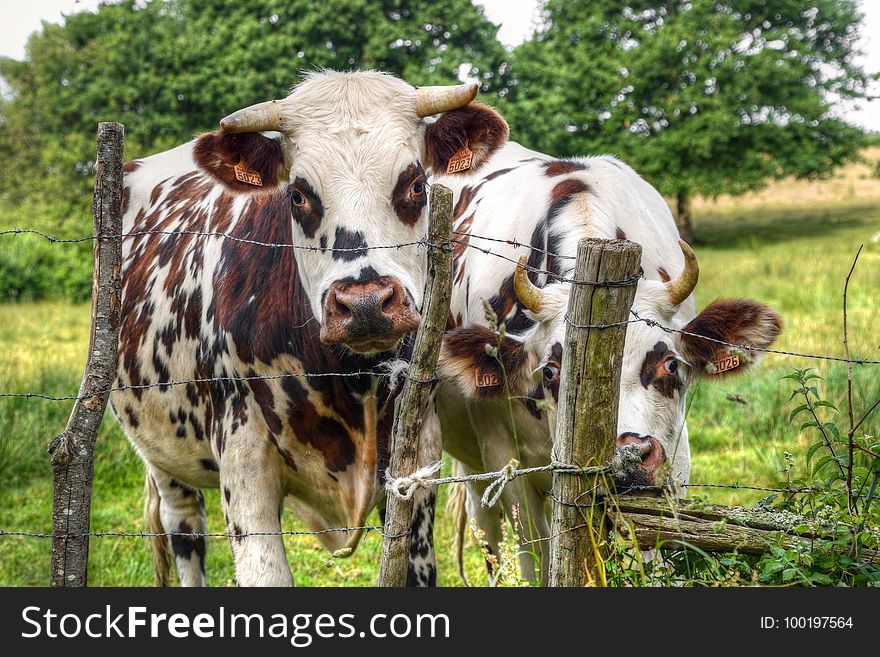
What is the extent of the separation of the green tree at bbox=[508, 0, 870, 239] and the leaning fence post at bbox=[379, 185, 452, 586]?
2321cm

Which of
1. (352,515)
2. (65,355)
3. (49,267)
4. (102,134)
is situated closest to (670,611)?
(352,515)

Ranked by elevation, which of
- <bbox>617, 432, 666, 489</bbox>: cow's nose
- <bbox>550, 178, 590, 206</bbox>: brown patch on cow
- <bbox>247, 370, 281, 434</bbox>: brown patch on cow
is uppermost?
<bbox>550, 178, 590, 206</bbox>: brown patch on cow

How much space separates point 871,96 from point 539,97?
10813mm

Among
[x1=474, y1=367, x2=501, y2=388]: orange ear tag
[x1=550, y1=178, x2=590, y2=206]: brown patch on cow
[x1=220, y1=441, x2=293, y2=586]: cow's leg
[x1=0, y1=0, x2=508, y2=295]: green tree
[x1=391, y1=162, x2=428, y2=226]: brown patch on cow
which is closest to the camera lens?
[x1=391, y1=162, x2=428, y2=226]: brown patch on cow

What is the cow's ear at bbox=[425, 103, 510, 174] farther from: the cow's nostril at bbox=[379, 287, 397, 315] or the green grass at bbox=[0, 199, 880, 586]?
the green grass at bbox=[0, 199, 880, 586]

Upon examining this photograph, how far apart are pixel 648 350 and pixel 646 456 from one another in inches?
19.3

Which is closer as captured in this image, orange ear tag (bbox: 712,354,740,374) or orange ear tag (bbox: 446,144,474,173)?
orange ear tag (bbox: 712,354,740,374)

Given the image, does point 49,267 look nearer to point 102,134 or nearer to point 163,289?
point 163,289

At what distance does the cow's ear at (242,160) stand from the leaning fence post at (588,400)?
1466 millimetres

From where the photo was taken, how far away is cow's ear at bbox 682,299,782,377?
11.1 ft

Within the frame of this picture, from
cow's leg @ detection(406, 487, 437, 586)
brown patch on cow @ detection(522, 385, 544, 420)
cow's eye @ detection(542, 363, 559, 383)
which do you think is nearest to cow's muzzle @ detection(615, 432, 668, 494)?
cow's eye @ detection(542, 363, 559, 383)

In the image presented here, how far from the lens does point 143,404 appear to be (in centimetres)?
434

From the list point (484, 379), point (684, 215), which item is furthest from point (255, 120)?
point (684, 215)

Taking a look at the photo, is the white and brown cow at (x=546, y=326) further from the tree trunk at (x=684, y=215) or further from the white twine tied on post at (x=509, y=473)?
the tree trunk at (x=684, y=215)
